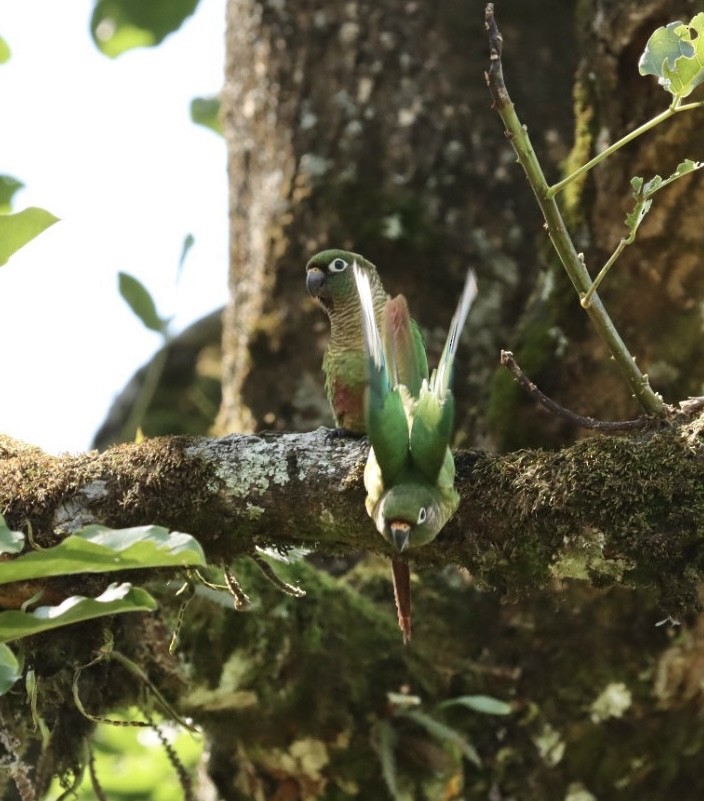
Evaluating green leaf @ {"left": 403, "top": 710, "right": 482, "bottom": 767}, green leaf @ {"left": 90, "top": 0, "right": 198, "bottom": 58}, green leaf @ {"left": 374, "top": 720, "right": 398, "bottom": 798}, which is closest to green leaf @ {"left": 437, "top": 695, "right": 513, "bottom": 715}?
green leaf @ {"left": 403, "top": 710, "right": 482, "bottom": 767}

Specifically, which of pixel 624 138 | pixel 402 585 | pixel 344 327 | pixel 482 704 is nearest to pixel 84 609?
pixel 402 585

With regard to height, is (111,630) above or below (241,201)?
below

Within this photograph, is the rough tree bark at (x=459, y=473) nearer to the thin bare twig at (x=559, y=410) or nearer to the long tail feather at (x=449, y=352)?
the thin bare twig at (x=559, y=410)

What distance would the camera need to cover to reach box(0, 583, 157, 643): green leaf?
1.74 metres

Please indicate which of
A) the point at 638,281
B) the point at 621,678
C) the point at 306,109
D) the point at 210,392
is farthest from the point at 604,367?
the point at 210,392

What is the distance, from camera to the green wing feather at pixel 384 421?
2084 mm

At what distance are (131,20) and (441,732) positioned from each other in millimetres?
3209

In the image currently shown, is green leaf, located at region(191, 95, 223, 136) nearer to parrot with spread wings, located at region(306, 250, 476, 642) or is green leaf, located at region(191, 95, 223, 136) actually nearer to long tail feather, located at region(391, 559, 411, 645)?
parrot with spread wings, located at region(306, 250, 476, 642)

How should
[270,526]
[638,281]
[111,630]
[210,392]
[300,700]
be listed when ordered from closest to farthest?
[270,526] → [111,630] → [300,700] → [638,281] → [210,392]

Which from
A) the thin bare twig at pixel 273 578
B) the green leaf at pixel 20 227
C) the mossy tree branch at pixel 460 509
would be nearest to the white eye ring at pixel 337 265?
the mossy tree branch at pixel 460 509

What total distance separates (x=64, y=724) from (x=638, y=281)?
7.07 ft

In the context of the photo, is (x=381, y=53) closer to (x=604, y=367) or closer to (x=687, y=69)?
(x=604, y=367)

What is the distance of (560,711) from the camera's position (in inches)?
Result: 137

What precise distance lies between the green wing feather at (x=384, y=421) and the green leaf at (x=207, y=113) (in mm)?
3787
